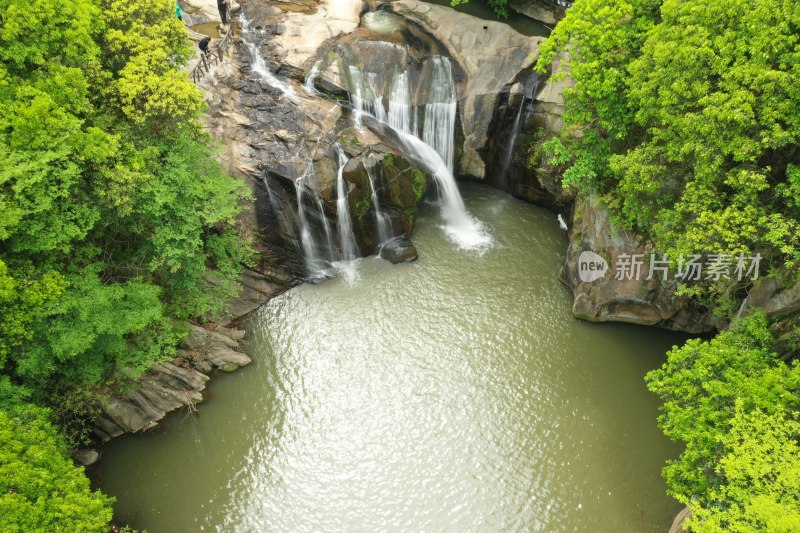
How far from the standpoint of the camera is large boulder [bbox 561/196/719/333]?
15.8m

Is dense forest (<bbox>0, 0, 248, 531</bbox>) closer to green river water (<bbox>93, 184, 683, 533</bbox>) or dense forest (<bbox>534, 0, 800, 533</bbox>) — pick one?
green river water (<bbox>93, 184, 683, 533</bbox>)

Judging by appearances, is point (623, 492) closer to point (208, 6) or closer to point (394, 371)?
point (394, 371)

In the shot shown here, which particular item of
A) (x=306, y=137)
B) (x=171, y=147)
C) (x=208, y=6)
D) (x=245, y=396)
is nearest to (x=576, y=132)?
(x=306, y=137)

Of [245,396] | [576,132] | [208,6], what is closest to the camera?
→ [245,396]

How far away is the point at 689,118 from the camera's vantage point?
1128 cm

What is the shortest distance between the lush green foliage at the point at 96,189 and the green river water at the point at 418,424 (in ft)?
10.8

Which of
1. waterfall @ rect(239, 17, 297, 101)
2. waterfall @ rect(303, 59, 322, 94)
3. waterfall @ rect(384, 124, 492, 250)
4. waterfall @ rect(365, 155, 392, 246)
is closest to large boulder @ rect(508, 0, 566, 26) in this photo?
waterfall @ rect(384, 124, 492, 250)

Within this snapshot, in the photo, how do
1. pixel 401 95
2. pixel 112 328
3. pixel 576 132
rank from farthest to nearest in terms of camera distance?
pixel 401 95 → pixel 576 132 → pixel 112 328

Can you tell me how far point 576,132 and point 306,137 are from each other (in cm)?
1036

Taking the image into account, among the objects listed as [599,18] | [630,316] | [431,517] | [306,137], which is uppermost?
[599,18]

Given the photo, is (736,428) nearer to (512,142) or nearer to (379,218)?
(379,218)

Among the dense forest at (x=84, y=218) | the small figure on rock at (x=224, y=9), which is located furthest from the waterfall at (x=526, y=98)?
the small figure on rock at (x=224, y=9)

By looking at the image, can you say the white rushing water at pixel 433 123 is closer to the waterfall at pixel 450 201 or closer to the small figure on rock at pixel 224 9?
the waterfall at pixel 450 201

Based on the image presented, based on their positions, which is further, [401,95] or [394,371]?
[401,95]
